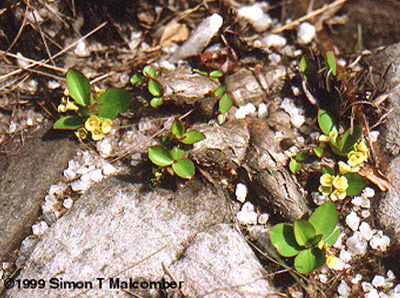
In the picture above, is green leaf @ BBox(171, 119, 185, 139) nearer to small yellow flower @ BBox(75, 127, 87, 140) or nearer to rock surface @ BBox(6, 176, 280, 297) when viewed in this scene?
rock surface @ BBox(6, 176, 280, 297)

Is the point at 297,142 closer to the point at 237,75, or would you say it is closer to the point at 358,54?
the point at 237,75

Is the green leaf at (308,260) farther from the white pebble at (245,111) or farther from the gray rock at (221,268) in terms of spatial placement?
the white pebble at (245,111)

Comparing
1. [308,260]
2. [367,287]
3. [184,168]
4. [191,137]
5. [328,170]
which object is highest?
[191,137]

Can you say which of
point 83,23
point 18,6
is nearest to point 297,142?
point 83,23

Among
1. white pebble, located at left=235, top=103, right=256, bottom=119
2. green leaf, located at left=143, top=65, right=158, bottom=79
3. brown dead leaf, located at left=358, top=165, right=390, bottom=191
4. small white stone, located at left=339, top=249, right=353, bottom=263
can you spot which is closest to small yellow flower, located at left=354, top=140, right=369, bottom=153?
brown dead leaf, located at left=358, top=165, right=390, bottom=191

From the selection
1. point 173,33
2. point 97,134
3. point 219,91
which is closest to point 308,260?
point 219,91

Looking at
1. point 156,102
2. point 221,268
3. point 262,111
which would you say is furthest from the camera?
point 262,111

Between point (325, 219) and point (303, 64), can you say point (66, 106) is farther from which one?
point (325, 219)
